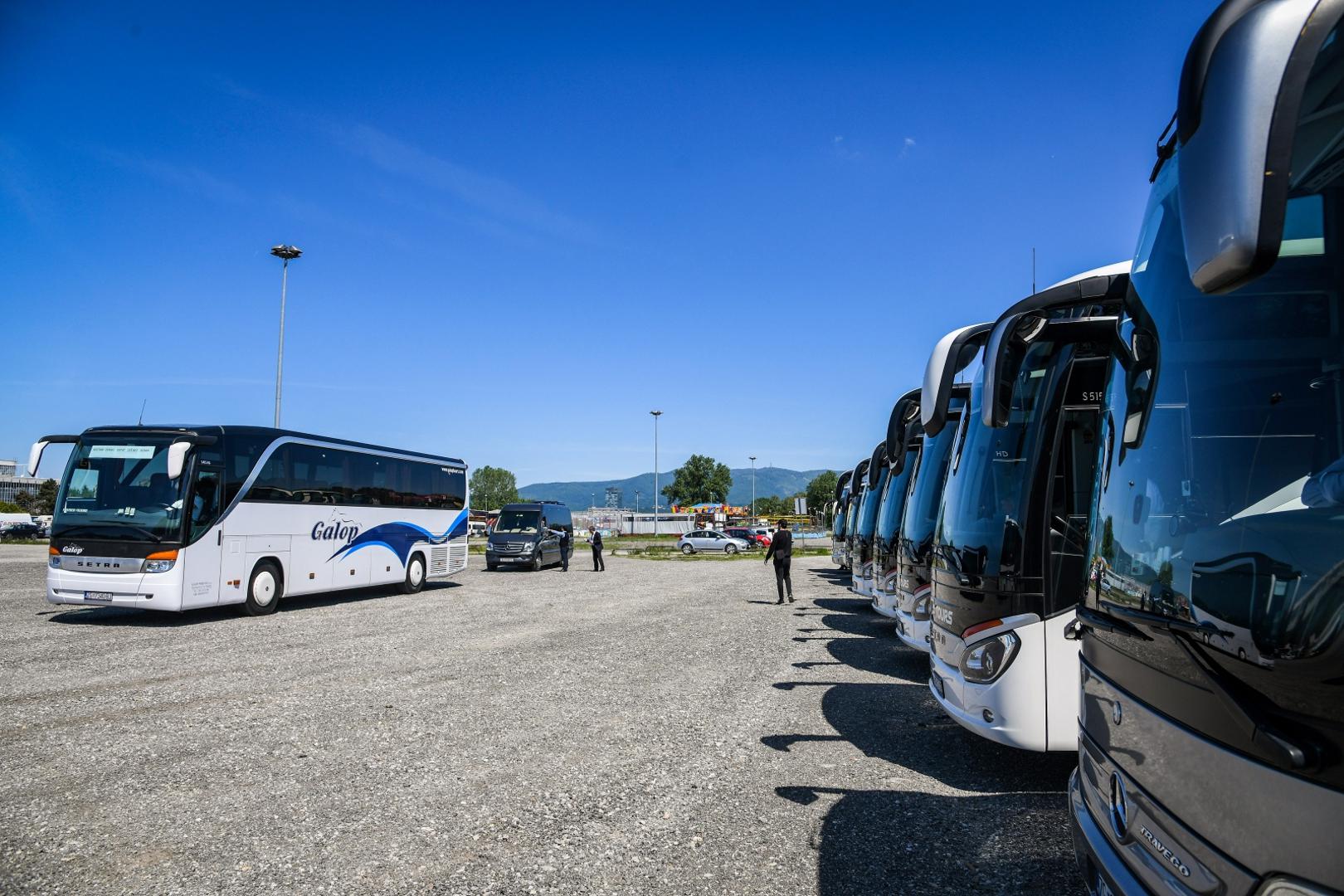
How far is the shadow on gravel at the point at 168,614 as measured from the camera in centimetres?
1396

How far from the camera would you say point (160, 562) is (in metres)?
13.1

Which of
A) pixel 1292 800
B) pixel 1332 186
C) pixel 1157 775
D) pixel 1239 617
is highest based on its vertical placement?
pixel 1332 186

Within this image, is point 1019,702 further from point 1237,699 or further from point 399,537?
point 399,537

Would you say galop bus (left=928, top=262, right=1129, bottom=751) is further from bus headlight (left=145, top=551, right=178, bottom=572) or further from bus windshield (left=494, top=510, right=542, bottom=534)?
bus windshield (left=494, top=510, right=542, bottom=534)

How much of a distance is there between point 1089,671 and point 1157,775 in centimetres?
66

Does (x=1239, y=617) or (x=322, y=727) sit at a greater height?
(x=1239, y=617)

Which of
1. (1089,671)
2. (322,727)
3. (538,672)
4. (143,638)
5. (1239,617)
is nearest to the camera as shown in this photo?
(1239,617)

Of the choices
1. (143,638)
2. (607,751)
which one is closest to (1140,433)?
(607,751)

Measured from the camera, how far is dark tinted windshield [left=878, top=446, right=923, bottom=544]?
11.8m

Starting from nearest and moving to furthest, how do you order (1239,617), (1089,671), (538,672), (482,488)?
(1239,617) < (1089,671) < (538,672) < (482,488)

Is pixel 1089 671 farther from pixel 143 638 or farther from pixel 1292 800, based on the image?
pixel 143 638

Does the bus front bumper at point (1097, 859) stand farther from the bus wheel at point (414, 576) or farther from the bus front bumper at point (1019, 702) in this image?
the bus wheel at point (414, 576)

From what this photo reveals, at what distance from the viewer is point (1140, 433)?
265cm

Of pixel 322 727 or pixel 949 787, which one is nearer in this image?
pixel 949 787
